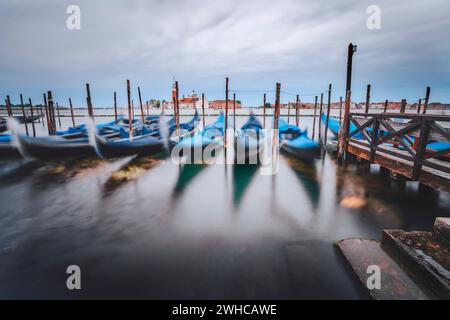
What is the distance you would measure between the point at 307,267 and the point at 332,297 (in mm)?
574

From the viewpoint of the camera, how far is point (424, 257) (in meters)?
2.69

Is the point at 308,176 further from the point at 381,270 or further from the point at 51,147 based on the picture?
the point at 51,147

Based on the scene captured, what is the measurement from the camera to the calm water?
3.11 metres

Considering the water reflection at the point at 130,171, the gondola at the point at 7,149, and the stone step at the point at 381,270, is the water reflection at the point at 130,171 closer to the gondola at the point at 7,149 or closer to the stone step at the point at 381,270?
the gondola at the point at 7,149

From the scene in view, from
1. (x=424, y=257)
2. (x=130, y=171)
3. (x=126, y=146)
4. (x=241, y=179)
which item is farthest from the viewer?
(x=126, y=146)

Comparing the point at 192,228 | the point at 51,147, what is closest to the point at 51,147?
the point at 51,147

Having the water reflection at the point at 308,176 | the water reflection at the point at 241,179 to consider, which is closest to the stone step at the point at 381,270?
the water reflection at the point at 308,176

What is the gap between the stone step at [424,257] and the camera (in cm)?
241

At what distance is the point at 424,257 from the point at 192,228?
3.65 meters

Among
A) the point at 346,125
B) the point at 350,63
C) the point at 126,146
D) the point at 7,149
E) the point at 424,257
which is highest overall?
the point at 350,63

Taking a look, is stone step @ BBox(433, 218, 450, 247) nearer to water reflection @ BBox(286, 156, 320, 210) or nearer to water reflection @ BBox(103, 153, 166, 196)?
water reflection @ BBox(286, 156, 320, 210)
